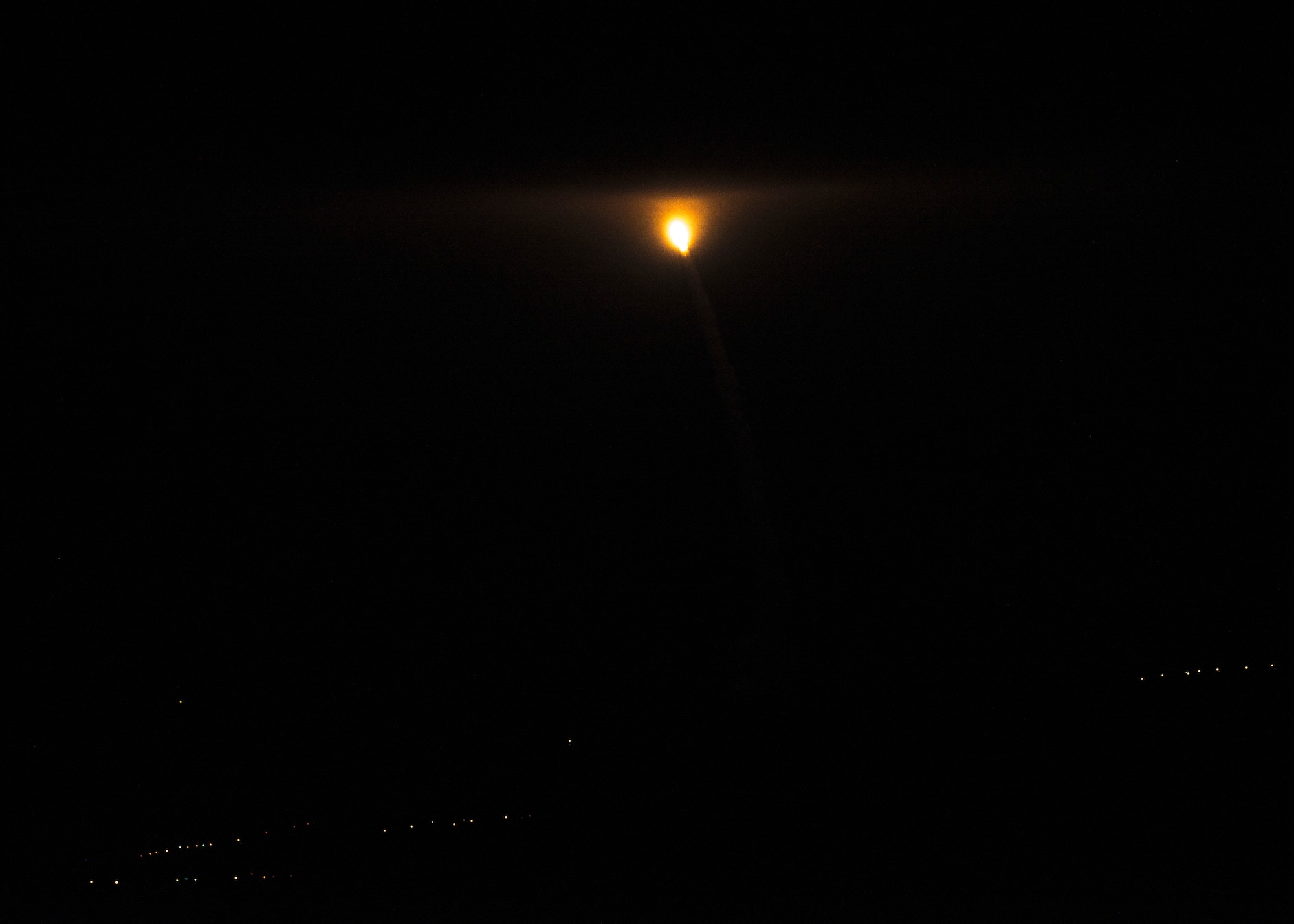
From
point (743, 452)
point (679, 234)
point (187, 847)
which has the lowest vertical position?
point (187, 847)

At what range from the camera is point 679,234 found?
2.54 metres

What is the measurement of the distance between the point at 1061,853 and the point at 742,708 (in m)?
0.86

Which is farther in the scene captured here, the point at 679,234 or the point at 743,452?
the point at 743,452

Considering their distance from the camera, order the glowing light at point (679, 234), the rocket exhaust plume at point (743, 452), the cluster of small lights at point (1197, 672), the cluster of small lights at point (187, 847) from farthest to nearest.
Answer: the rocket exhaust plume at point (743, 452) → the glowing light at point (679, 234) → the cluster of small lights at point (187, 847) → the cluster of small lights at point (1197, 672)

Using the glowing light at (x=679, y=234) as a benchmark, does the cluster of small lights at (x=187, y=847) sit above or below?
below

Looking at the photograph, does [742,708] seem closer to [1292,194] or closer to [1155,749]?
[1155,749]

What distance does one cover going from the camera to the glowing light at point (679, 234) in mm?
2514

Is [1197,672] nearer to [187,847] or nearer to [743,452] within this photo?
[743,452]

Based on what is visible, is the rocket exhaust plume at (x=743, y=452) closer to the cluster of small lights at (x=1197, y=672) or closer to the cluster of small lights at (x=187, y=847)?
the cluster of small lights at (x=1197, y=672)

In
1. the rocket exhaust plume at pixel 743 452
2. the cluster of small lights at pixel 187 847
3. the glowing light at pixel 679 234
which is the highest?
the glowing light at pixel 679 234

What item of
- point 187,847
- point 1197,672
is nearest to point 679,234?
point 1197,672

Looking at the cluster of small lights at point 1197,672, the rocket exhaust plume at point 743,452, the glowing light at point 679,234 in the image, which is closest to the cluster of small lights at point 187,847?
the rocket exhaust plume at point 743,452

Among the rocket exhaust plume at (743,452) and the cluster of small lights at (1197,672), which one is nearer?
the cluster of small lights at (1197,672)

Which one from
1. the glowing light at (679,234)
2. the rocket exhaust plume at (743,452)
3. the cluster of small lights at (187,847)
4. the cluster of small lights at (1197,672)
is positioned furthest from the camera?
the rocket exhaust plume at (743,452)
